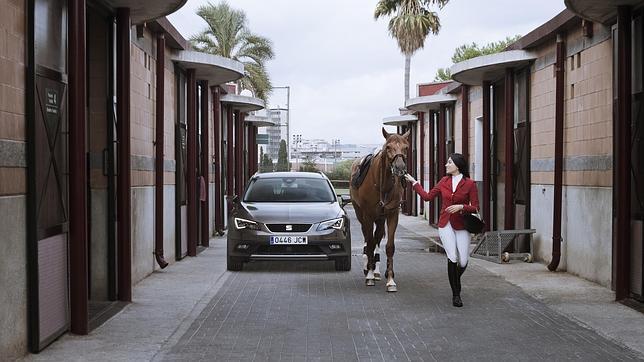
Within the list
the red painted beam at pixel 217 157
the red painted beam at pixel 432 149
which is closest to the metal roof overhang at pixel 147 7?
the red painted beam at pixel 217 157

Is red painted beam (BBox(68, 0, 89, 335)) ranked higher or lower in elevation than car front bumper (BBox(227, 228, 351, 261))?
higher

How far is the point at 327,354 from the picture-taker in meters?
7.16

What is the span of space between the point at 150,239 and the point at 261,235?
170 cm

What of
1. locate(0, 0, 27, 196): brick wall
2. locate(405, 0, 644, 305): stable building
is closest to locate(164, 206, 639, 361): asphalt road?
locate(405, 0, 644, 305): stable building

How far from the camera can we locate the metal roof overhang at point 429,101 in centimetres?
2519

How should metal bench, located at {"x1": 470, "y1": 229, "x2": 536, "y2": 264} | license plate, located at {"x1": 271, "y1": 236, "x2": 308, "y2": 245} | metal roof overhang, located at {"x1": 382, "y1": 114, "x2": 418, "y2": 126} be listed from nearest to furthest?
license plate, located at {"x1": 271, "y1": 236, "x2": 308, "y2": 245} → metal bench, located at {"x1": 470, "y1": 229, "x2": 536, "y2": 264} → metal roof overhang, located at {"x1": 382, "y1": 114, "x2": 418, "y2": 126}

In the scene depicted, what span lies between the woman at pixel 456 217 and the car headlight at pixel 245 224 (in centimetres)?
388

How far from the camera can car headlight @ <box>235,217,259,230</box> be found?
1322 centimetres

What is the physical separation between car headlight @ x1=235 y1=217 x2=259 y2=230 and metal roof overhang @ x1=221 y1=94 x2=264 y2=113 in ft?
37.2

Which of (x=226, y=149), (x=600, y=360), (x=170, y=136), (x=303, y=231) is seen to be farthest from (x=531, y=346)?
(x=226, y=149)

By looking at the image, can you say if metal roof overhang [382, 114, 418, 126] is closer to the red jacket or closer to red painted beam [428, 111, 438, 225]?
red painted beam [428, 111, 438, 225]

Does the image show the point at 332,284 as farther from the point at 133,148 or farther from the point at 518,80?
the point at 518,80

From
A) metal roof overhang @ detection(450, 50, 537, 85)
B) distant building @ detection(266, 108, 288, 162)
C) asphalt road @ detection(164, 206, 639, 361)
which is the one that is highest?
distant building @ detection(266, 108, 288, 162)

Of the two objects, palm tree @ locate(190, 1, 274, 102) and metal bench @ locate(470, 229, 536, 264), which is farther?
palm tree @ locate(190, 1, 274, 102)
